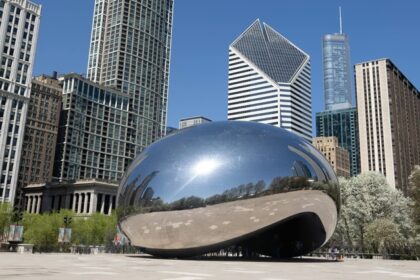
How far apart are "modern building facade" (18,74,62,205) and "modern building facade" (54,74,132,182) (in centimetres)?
556

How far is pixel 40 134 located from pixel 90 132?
965 inches

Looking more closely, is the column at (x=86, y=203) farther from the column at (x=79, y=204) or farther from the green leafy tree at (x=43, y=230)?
the green leafy tree at (x=43, y=230)

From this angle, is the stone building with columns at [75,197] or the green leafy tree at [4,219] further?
the stone building with columns at [75,197]

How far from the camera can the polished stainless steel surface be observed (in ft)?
64.1

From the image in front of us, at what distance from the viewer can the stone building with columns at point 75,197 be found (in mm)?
119688

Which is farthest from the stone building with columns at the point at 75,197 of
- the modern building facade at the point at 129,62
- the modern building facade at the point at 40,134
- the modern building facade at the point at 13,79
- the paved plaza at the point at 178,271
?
the paved plaza at the point at 178,271

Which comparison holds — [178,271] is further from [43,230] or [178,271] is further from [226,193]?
[43,230]

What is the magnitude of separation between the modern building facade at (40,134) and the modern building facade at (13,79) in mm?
18476

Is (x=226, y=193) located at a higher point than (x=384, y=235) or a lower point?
higher

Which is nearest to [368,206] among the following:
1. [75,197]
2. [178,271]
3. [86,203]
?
[178,271]

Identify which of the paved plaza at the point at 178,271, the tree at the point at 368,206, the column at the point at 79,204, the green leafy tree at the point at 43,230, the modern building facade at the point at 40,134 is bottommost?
the paved plaza at the point at 178,271

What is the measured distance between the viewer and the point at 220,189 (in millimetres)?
19484

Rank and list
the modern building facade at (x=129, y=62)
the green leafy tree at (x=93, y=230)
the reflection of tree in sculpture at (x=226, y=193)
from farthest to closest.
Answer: the modern building facade at (x=129, y=62) → the green leafy tree at (x=93, y=230) → the reflection of tree in sculpture at (x=226, y=193)

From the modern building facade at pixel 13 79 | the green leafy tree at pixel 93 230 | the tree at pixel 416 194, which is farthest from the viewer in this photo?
the modern building facade at pixel 13 79
